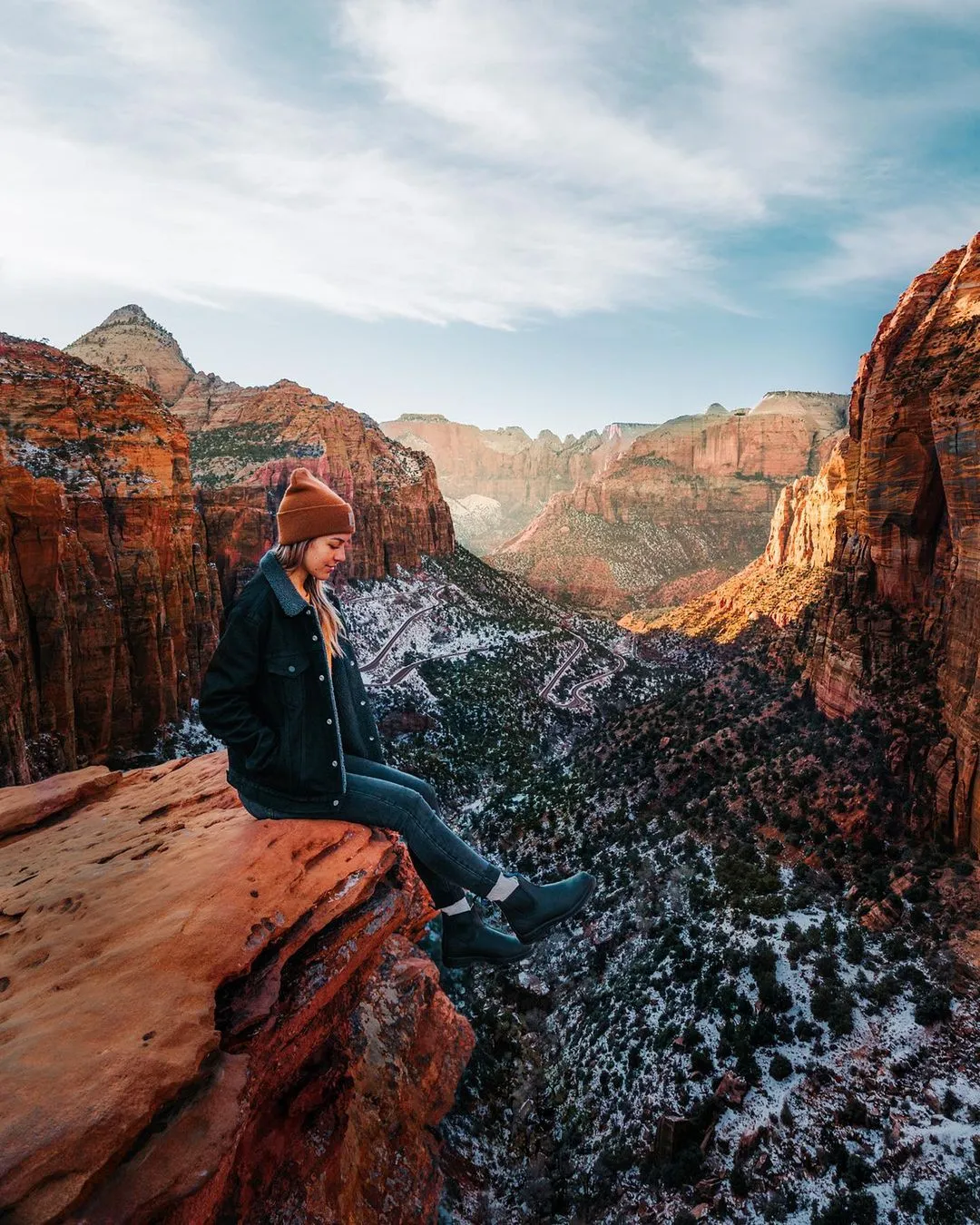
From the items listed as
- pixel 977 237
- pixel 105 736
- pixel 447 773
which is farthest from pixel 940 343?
pixel 105 736

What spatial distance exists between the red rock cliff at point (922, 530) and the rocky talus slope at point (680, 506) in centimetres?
7723

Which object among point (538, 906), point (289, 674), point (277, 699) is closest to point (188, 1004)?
point (277, 699)

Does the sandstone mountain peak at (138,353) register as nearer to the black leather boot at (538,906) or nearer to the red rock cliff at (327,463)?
the red rock cliff at (327,463)

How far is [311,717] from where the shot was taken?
5020 mm

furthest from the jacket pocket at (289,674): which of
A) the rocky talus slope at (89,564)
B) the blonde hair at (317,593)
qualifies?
the rocky talus slope at (89,564)

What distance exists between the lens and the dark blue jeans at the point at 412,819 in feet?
17.7

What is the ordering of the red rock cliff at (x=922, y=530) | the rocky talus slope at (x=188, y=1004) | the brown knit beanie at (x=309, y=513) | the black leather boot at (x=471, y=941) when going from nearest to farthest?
the rocky talus slope at (x=188, y=1004) < the brown knit beanie at (x=309, y=513) < the black leather boot at (x=471, y=941) < the red rock cliff at (x=922, y=530)

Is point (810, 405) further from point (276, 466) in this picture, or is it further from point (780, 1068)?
point (780, 1068)

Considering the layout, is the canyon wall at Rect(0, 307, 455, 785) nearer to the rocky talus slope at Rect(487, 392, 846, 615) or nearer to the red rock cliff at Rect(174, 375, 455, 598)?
the red rock cliff at Rect(174, 375, 455, 598)

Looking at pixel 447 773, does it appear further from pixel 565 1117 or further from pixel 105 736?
pixel 565 1117

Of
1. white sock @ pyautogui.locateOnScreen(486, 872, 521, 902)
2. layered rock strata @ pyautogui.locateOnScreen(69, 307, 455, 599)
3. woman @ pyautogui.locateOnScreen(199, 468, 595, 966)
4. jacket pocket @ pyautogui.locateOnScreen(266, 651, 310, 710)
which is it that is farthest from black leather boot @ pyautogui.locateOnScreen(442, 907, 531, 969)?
layered rock strata @ pyautogui.locateOnScreen(69, 307, 455, 599)

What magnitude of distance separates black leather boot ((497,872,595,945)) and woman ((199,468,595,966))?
0.7 inches

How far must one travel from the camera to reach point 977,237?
59.2 feet

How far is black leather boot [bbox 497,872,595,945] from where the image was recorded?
229 inches
